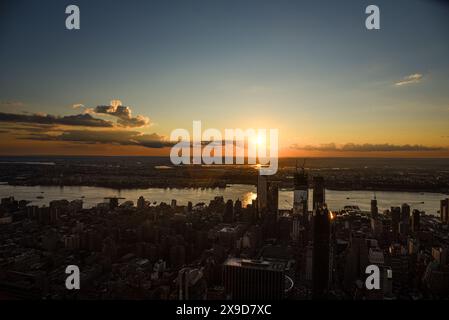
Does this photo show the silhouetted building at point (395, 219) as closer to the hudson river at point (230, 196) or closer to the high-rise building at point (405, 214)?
the high-rise building at point (405, 214)

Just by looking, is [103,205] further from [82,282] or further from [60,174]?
[82,282]

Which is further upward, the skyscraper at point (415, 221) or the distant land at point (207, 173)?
the distant land at point (207, 173)

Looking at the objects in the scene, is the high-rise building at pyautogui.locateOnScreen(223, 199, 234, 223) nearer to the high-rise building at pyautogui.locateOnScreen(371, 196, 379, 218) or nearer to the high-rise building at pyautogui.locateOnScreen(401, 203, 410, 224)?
the high-rise building at pyautogui.locateOnScreen(371, 196, 379, 218)

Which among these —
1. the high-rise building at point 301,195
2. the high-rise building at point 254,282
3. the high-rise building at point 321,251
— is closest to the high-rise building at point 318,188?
the high-rise building at point 301,195

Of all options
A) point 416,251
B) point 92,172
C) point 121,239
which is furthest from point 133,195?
point 416,251

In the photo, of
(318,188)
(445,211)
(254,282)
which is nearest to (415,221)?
(445,211)

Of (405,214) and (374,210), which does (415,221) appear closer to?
(405,214)

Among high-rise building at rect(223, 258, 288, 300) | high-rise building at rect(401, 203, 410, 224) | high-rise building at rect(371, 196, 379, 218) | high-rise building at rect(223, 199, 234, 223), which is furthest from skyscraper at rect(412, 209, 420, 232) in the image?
high-rise building at rect(223, 258, 288, 300)
